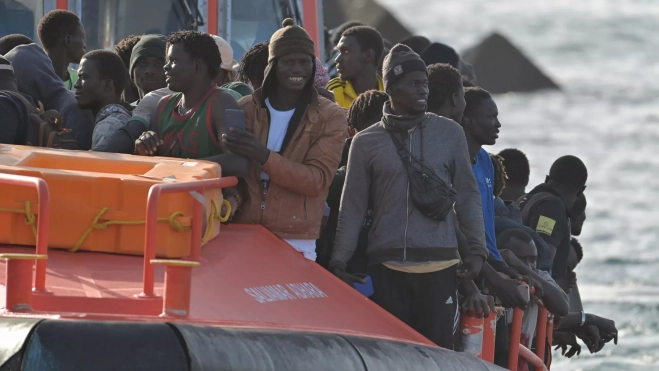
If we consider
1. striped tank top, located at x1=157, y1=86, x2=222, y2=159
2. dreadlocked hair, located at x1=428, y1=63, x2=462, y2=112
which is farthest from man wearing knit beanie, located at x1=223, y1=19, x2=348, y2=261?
dreadlocked hair, located at x1=428, y1=63, x2=462, y2=112

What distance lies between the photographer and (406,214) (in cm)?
602

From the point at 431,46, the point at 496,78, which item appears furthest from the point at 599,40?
the point at 431,46

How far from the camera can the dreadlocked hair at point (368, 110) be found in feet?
21.9

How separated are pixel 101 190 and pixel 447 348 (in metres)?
1.80

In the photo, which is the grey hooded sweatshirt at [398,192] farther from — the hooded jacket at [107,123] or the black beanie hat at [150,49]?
the black beanie hat at [150,49]

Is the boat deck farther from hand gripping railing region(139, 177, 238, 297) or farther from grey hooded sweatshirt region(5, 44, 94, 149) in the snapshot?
grey hooded sweatshirt region(5, 44, 94, 149)

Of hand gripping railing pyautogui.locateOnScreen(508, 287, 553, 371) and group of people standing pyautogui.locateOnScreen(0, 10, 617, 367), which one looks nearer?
group of people standing pyautogui.locateOnScreen(0, 10, 617, 367)

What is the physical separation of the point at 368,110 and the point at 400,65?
648mm

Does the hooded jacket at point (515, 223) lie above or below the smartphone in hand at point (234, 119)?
below

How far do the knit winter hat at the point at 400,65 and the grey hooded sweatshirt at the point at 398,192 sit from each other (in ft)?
0.45

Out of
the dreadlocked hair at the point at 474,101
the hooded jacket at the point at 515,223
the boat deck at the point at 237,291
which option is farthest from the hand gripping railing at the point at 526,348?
the boat deck at the point at 237,291

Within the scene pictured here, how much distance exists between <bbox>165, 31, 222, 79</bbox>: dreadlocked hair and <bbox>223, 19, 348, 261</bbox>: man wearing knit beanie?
0.23 metres

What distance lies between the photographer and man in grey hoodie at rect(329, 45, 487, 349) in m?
6.03

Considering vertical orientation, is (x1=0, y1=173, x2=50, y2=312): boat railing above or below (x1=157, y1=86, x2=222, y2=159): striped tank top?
below
